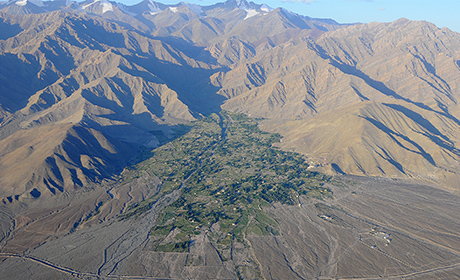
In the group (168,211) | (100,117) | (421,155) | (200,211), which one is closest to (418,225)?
(421,155)

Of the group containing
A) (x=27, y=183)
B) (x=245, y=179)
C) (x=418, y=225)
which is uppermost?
(x=27, y=183)

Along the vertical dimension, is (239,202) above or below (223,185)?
below

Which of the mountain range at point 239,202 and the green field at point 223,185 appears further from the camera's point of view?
the green field at point 223,185

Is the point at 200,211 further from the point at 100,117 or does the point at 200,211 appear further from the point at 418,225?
the point at 100,117

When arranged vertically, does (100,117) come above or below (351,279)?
above

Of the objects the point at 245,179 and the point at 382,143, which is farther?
the point at 382,143

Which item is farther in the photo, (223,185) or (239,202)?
(223,185)

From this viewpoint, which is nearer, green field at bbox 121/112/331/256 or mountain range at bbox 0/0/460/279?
mountain range at bbox 0/0/460/279

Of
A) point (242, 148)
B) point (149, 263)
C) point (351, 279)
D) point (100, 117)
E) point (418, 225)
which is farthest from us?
point (100, 117)

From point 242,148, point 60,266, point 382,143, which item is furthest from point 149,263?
point 382,143

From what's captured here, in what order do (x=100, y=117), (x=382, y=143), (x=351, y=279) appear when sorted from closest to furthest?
(x=351, y=279) → (x=382, y=143) → (x=100, y=117)
